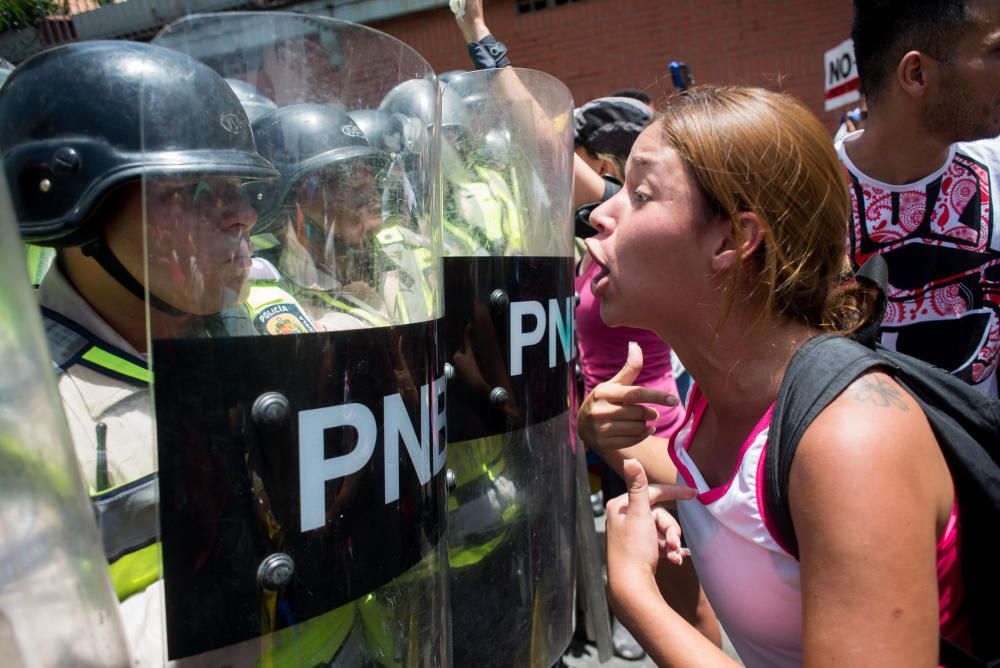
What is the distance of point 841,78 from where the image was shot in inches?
238

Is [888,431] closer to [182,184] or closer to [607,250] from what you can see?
[607,250]

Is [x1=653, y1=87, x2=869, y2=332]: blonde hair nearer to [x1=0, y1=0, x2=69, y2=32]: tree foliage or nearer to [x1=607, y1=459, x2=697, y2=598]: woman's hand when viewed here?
[x1=607, y1=459, x2=697, y2=598]: woman's hand

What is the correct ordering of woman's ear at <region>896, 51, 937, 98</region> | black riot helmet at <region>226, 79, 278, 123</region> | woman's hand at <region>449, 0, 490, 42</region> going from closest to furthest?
black riot helmet at <region>226, 79, 278, 123</region> → woman's ear at <region>896, 51, 937, 98</region> → woman's hand at <region>449, 0, 490, 42</region>

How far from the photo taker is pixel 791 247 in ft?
4.51

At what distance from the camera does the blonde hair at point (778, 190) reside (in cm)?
135

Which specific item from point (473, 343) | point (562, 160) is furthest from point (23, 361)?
point (562, 160)

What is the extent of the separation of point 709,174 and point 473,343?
2.28 feet

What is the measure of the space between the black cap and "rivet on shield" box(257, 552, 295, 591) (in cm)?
295

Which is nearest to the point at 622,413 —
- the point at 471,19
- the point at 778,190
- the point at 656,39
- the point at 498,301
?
the point at 498,301

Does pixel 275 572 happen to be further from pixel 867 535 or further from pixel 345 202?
pixel 867 535

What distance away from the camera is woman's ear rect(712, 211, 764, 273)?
4.50 feet

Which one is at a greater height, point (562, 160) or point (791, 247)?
point (562, 160)

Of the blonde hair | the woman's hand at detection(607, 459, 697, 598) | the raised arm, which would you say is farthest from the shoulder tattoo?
the woman's hand at detection(607, 459, 697, 598)

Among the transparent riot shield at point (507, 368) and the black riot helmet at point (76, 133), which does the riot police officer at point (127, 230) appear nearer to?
the black riot helmet at point (76, 133)
